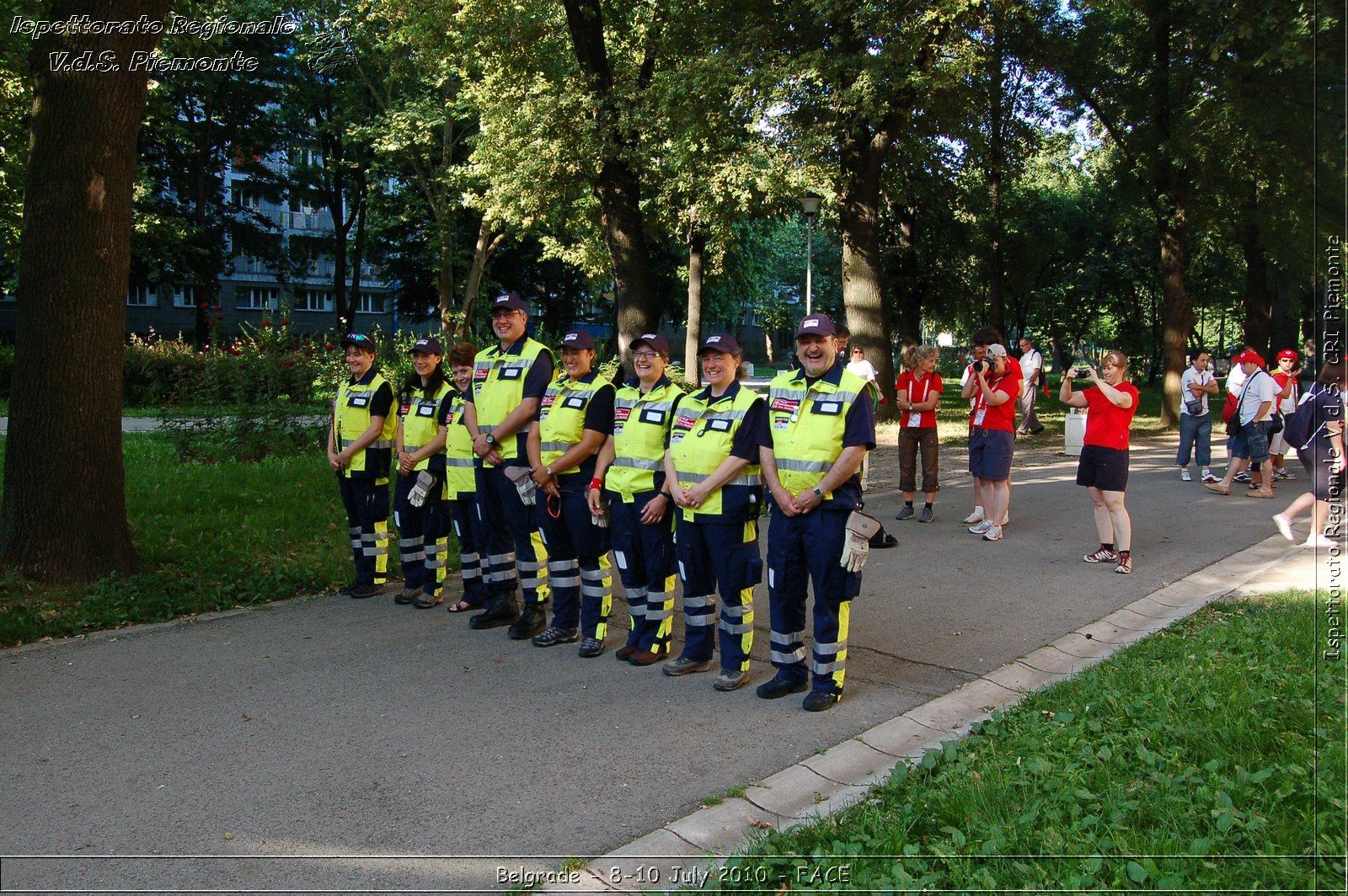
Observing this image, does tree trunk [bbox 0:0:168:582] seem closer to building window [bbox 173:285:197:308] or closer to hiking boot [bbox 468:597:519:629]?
hiking boot [bbox 468:597:519:629]

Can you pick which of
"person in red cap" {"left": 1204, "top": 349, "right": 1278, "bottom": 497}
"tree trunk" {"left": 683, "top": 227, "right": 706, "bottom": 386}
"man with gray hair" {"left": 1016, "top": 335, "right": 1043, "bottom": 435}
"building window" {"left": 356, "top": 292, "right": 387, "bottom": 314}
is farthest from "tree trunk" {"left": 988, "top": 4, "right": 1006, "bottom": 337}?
"building window" {"left": 356, "top": 292, "right": 387, "bottom": 314}

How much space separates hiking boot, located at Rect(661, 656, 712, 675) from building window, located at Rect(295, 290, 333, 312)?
5122cm

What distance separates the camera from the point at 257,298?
59.9 m

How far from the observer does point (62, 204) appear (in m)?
7.96

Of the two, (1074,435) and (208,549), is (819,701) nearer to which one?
(208,549)

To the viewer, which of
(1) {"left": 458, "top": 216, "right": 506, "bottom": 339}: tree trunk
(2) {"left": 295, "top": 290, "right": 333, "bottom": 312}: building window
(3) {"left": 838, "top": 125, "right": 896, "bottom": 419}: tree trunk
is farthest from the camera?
(2) {"left": 295, "top": 290, "right": 333, "bottom": 312}: building window

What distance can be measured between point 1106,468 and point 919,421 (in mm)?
2828

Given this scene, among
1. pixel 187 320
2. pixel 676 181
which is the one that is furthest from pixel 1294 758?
pixel 187 320

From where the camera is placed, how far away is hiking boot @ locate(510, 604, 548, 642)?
7.21 m

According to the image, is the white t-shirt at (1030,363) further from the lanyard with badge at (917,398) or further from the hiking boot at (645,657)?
the hiking boot at (645,657)

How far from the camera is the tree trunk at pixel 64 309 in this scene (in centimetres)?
797

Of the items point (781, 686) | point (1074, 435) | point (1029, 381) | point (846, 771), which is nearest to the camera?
point (846, 771)

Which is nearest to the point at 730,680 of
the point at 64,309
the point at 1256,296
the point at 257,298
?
the point at 64,309

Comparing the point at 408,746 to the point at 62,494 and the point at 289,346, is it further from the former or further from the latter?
the point at 289,346
